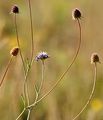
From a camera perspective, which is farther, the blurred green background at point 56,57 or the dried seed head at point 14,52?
the blurred green background at point 56,57

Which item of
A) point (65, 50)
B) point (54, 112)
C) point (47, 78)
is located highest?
point (65, 50)

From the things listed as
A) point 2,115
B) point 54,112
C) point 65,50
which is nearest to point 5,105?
point 2,115

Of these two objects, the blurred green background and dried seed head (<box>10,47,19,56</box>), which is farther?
the blurred green background

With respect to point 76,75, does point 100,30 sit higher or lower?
higher

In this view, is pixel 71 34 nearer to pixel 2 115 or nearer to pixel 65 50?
pixel 65 50

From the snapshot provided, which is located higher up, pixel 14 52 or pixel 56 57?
pixel 56 57

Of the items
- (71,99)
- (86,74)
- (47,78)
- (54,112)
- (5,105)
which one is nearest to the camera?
(54,112)

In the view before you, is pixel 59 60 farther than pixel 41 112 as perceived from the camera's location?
Yes

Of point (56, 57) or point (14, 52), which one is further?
point (56, 57)
